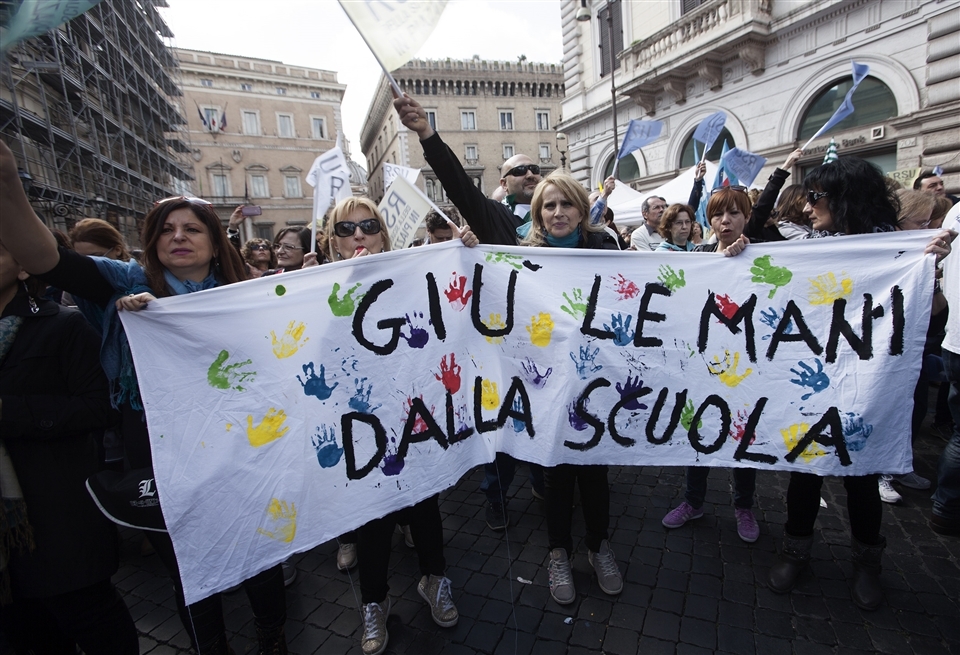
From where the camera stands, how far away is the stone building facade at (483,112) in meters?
45.6

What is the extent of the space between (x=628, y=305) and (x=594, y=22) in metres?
19.9

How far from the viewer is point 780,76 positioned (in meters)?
12.4

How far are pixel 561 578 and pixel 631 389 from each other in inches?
42.0

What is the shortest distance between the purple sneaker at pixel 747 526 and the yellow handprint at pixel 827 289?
4.62 feet

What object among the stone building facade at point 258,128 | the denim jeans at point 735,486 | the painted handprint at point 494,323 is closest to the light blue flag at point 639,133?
the denim jeans at point 735,486

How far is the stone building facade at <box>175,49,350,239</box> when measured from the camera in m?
41.5

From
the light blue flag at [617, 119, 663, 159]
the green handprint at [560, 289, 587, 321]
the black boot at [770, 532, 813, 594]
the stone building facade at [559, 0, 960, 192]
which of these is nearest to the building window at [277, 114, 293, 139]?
the stone building facade at [559, 0, 960, 192]

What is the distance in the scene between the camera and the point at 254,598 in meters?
2.08

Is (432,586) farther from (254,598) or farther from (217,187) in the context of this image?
(217,187)

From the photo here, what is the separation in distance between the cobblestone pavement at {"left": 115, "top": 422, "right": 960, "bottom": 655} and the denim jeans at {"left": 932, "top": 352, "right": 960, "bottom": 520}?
0.16 meters

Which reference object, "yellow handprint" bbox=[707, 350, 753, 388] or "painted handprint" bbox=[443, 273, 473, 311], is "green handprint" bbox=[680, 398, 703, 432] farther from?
"painted handprint" bbox=[443, 273, 473, 311]

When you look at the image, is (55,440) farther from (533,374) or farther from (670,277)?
(670,277)

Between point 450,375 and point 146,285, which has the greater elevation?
point 146,285

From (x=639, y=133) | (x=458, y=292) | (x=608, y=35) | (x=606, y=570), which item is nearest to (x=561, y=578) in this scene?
(x=606, y=570)
